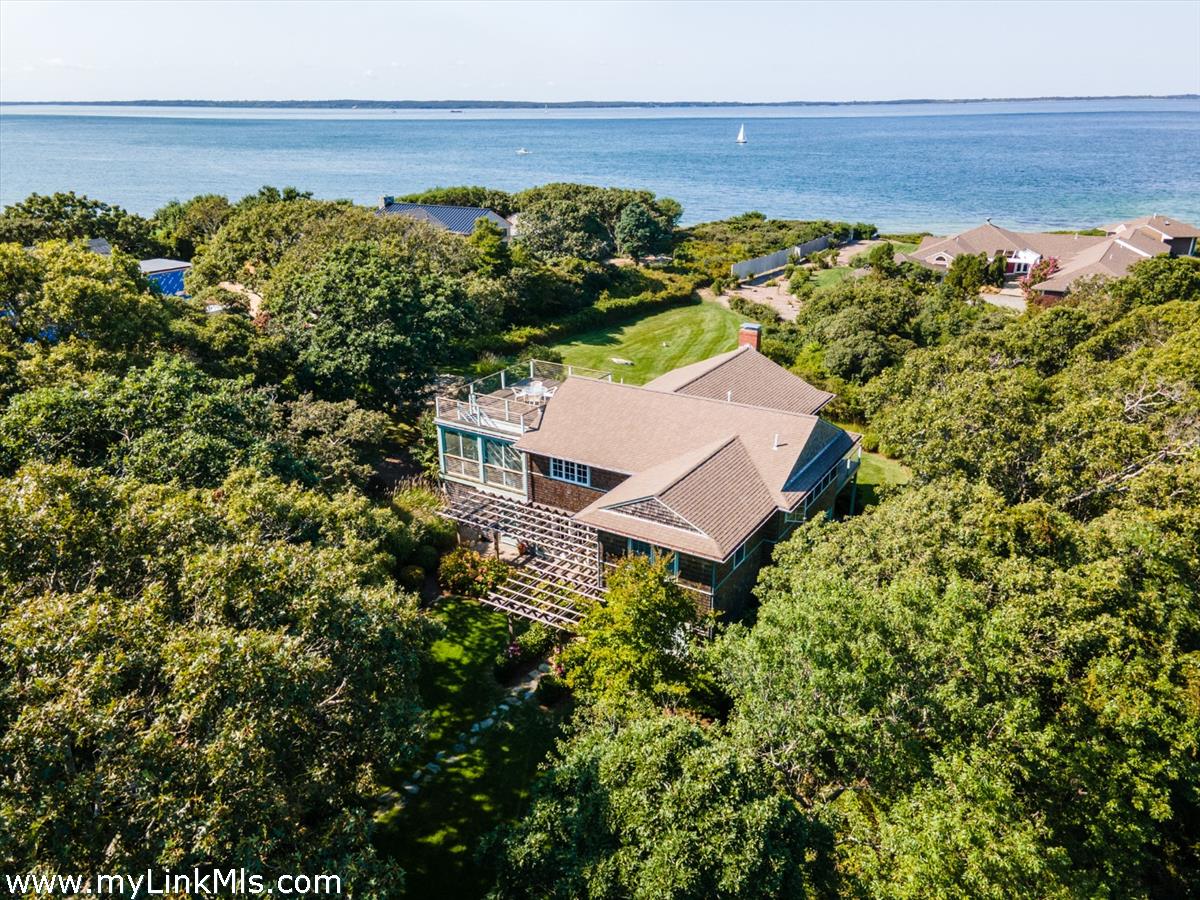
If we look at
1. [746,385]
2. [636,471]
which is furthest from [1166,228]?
[636,471]

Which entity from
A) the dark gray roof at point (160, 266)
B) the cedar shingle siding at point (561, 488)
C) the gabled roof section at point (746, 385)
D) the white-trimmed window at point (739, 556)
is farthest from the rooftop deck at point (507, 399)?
the dark gray roof at point (160, 266)

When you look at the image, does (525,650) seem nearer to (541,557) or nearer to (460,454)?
(541,557)

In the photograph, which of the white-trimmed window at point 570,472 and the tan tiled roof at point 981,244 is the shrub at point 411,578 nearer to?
the white-trimmed window at point 570,472

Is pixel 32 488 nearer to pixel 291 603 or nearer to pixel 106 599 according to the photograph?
pixel 106 599

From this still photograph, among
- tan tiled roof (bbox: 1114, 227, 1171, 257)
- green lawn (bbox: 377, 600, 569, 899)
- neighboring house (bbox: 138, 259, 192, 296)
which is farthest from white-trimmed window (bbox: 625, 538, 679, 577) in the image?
tan tiled roof (bbox: 1114, 227, 1171, 257)

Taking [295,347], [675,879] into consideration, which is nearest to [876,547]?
[675,879]
